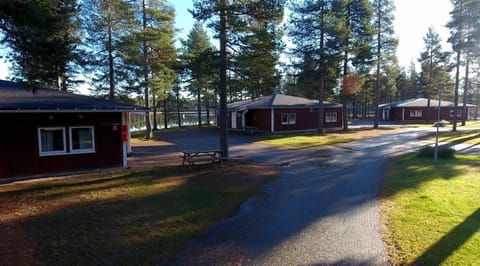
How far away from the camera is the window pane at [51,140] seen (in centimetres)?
1090

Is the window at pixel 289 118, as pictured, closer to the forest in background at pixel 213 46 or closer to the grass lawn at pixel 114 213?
the forest in background at pixel 213 46

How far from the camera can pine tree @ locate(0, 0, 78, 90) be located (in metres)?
6.61

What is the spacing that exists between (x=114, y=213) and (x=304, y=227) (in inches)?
165

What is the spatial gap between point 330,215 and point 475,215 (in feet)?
9.57

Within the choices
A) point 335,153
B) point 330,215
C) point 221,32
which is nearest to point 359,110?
point 335,153

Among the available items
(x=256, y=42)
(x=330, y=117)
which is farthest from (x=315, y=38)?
(x=256, y=42)

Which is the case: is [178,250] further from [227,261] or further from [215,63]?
[215,63]

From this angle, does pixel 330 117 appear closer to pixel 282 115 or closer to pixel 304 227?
pixel 282 115

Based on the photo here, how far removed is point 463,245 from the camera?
488cm

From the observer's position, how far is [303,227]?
599cm

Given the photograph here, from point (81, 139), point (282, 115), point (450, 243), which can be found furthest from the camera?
point (282, 115)

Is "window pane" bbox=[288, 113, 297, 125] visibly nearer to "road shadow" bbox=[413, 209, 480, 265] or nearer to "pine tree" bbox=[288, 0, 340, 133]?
"pine tree" bbox=[288, 0, 340, 133]

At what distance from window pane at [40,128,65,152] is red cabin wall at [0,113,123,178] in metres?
0.19

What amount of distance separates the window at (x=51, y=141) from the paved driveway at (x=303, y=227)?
7690 mm
